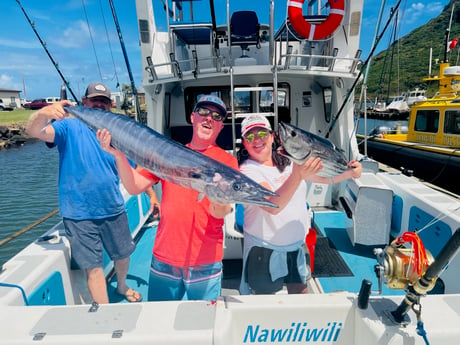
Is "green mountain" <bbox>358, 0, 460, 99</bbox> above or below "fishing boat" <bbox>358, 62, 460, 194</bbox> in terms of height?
above

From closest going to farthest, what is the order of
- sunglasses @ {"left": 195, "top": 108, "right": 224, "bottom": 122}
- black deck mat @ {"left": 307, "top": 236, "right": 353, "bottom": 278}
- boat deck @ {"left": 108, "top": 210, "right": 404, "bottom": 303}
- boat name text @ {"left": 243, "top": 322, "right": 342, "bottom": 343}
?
boat name text @ {"left": 243, "top": 322, "right": 342, "bottom": 343} < sunglasses @ {"left": 195, "top": 108, "right": 224, "bottom": 122} < boat deck @ {"left": 108, "top": 210, "right": 404, "bottom": 303} < black deck mat @ {"left": 307, "top": 236, "right": 353, "bottom": 278}

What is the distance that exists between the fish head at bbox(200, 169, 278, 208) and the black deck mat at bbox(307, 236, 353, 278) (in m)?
2.30

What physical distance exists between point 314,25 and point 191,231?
4.01 meters

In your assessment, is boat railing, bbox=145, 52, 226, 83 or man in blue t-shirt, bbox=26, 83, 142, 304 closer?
man in blue t-shirt, bbox=26, 83, 142, 304

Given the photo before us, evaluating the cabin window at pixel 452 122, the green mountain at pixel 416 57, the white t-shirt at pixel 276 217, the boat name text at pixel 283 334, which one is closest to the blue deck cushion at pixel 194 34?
the white t-shirt at pixel 276 217

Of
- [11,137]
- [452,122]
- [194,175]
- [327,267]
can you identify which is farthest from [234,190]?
[11,137]

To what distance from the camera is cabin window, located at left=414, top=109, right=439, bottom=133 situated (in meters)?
11.6

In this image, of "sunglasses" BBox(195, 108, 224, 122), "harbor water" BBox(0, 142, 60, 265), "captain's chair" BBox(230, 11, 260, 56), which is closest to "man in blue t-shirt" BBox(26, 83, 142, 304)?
"sunglasses" BBox(195, 108, 224, 122)

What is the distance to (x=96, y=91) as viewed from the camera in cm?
231

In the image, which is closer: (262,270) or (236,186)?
(236,186)

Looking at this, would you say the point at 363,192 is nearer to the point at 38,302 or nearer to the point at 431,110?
the point at 38,302

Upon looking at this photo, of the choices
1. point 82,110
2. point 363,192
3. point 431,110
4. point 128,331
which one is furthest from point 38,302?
point 431,110

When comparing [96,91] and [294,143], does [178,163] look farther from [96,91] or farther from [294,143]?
[96,91]

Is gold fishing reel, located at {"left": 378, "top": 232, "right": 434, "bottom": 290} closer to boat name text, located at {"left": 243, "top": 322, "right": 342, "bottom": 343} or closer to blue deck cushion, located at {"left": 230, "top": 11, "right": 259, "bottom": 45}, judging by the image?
boat name text, located at {"left": 243, "top": 322, "right": 342, "bottom": 343}
